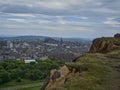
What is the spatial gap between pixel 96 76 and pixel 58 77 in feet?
5.22

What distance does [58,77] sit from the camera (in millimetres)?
13672

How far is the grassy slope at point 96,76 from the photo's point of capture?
1244 centimetres

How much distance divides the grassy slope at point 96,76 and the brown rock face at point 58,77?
0.41 meters

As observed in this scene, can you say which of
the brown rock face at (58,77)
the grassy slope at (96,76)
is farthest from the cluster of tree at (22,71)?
the brown rock face at (58,77)

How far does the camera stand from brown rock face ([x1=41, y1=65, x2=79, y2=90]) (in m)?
13.3

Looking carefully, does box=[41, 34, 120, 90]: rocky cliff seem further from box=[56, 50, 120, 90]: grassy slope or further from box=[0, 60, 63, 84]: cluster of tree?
box=[0, 60, 63, 84]: cluster of tree

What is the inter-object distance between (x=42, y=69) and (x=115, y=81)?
7174 cm

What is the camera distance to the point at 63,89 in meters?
11.8

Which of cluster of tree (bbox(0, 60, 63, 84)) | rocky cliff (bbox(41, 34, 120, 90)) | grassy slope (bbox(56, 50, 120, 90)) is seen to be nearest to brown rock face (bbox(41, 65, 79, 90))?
rocky cliff (bbox(41, 34, 120, 90))

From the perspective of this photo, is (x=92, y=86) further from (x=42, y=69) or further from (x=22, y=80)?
(x=42, y=69)

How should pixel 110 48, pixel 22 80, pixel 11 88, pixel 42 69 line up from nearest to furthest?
pixel 110 48 → pixel 11 88 → pixel 22 80 → pixel 42 69

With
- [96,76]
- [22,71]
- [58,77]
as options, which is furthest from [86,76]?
[22,71]

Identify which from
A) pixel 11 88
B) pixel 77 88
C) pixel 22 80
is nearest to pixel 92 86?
pixel 77 88

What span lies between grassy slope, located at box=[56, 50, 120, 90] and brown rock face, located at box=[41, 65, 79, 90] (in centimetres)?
41
